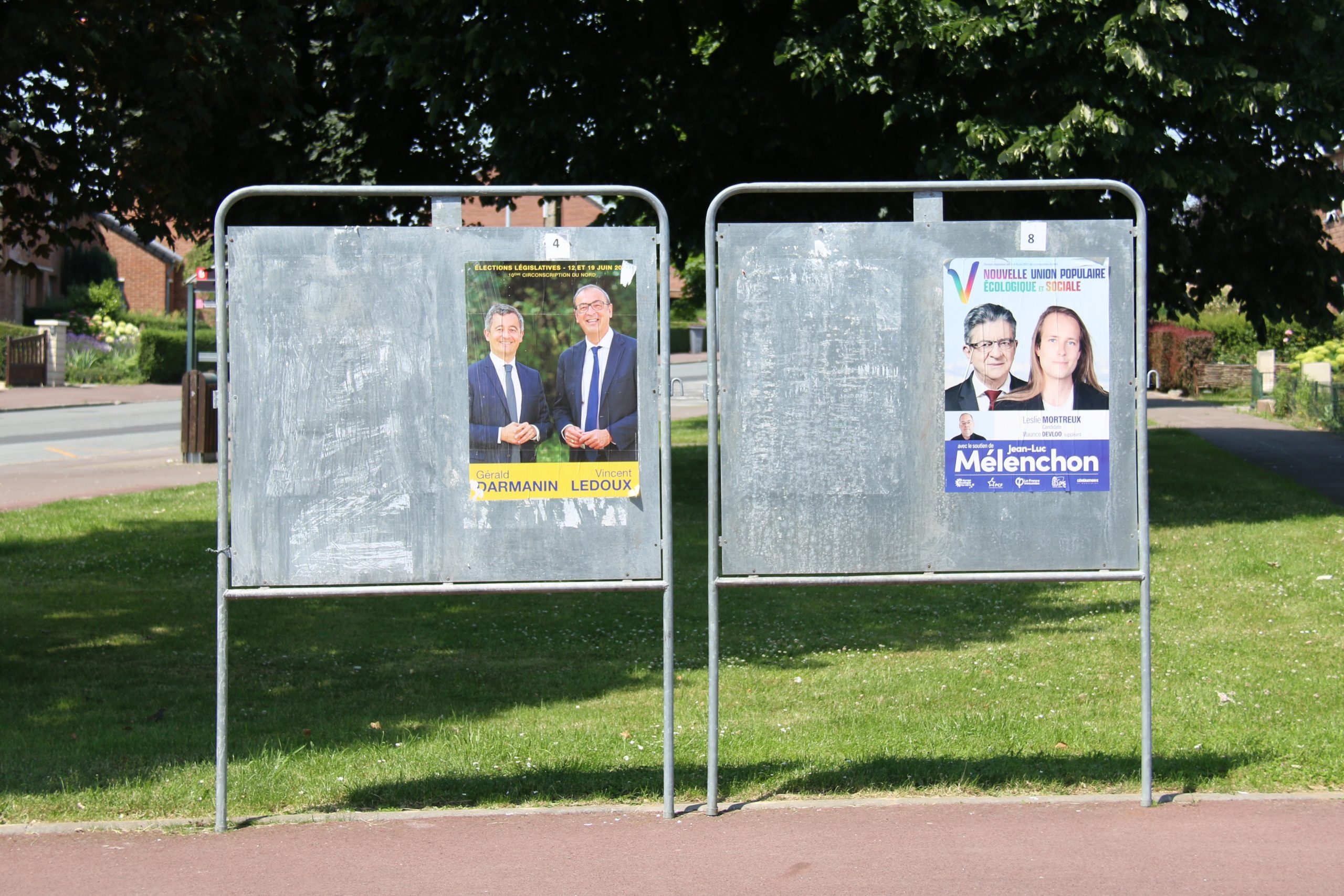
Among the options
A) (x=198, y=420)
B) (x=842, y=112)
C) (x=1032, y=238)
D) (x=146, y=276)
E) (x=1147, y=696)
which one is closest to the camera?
(x=1032, y=238)

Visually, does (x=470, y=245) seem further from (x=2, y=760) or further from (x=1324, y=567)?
(x=1324, y=567)

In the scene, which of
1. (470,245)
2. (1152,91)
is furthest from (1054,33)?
(470,245)

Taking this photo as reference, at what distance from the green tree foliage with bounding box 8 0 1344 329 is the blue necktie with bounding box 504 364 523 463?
5.87m

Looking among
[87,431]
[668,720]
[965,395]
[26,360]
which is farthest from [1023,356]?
[26,360]

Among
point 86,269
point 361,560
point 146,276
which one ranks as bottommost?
point 361,560

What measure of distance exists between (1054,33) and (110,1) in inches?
313

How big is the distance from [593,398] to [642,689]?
260 centimetres

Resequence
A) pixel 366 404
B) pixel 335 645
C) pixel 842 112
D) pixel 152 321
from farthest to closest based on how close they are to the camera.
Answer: pixel 152 321 → pixel 842 112 → pixel 335 645 → pixel 366 404

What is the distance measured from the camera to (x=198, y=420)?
20.2 meters

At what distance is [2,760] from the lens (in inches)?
230

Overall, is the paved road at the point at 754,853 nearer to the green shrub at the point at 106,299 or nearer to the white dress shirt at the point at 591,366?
the white dress shirt at the point at 591,366

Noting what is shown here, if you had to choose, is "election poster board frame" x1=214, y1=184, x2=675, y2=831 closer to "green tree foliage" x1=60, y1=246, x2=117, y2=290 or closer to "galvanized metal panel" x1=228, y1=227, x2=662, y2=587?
"galvanized metal panel" x1=228, y1=227, x2=662, y2=587

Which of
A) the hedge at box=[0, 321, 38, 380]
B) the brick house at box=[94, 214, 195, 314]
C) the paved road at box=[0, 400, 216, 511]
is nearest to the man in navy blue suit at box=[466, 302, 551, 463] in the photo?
the paved road at box=[0, 400, 216, 511]

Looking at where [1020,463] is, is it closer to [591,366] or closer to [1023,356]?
[1023,356]
